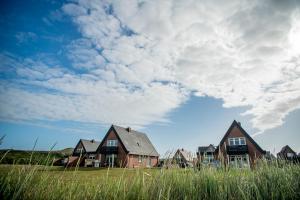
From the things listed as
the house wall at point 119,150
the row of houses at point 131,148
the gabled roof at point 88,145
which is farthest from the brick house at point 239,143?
the gabled roof at point 88,145

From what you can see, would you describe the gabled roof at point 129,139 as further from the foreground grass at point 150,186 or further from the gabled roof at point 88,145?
the foreground grass at point 150,186

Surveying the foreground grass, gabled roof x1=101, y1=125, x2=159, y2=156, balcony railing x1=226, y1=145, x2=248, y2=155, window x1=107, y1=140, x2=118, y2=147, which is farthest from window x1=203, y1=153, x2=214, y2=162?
window x1=107, y1=140, x2=118, y2=147

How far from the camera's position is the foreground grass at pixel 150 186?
3.41 meters

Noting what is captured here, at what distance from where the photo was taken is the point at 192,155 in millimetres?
5441

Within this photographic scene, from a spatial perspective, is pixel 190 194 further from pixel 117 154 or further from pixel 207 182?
pixel 117 154

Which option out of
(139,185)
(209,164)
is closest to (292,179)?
(209,164)

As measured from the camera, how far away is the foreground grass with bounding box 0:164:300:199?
3.41 meters

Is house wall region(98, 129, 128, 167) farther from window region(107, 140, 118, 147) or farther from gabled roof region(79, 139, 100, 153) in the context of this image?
gabled roof region(79, 139, 100, 153)

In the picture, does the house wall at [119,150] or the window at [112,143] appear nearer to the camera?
the house wall at [119,150]

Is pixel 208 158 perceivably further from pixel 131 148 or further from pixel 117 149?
pixel 131 148

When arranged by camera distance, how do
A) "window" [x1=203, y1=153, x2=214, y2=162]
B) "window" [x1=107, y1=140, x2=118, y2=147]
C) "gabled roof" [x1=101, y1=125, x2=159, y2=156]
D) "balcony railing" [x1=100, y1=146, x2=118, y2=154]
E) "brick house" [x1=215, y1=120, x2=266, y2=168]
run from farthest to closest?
"window" [x1=107, y1=140, x2=118, y2=147]
"gabled roof" [x1=101, y1=125, x2=159, y2=156]
"balcony railing" [x1=100, y1=146, x2=118, y2=154]
"brick house" [x1=215, y1=120, x2=266, y2=168]
"window" [x1=203, y1=153, x2=214, y2=162]

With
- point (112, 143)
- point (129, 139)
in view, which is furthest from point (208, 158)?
point (129, 139)

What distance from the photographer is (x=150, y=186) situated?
3994mm

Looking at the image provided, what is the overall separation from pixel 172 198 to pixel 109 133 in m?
37.0
